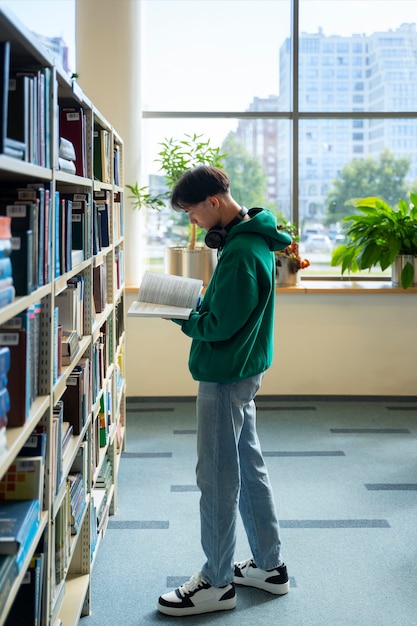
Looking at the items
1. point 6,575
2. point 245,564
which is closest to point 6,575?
point 6,575

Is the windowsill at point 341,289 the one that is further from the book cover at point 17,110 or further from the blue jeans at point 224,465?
the book cover at point 17,110

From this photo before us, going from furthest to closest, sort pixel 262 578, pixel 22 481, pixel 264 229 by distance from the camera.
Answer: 1. pixel 262 578
2. pixel 264 229
3. pixel 22 481

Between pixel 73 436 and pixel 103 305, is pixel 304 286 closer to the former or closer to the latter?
pixel 103 305

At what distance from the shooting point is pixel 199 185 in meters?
2.44

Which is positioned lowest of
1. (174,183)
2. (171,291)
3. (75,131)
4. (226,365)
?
(226,365)

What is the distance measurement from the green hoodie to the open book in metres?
0.04

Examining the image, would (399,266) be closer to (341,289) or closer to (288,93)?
Result: (341,289)

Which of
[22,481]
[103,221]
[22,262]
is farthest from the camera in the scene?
[103,221]

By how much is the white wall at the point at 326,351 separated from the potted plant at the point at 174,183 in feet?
1.81

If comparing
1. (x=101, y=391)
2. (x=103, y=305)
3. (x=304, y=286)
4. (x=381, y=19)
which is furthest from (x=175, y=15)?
(x=101, y=391)

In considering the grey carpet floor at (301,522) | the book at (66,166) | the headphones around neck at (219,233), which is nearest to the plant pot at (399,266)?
the grey carpet floor at (301,522)

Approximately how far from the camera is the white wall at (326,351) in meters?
5.48

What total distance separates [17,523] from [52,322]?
0.46 m

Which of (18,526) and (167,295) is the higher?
(167,295)
